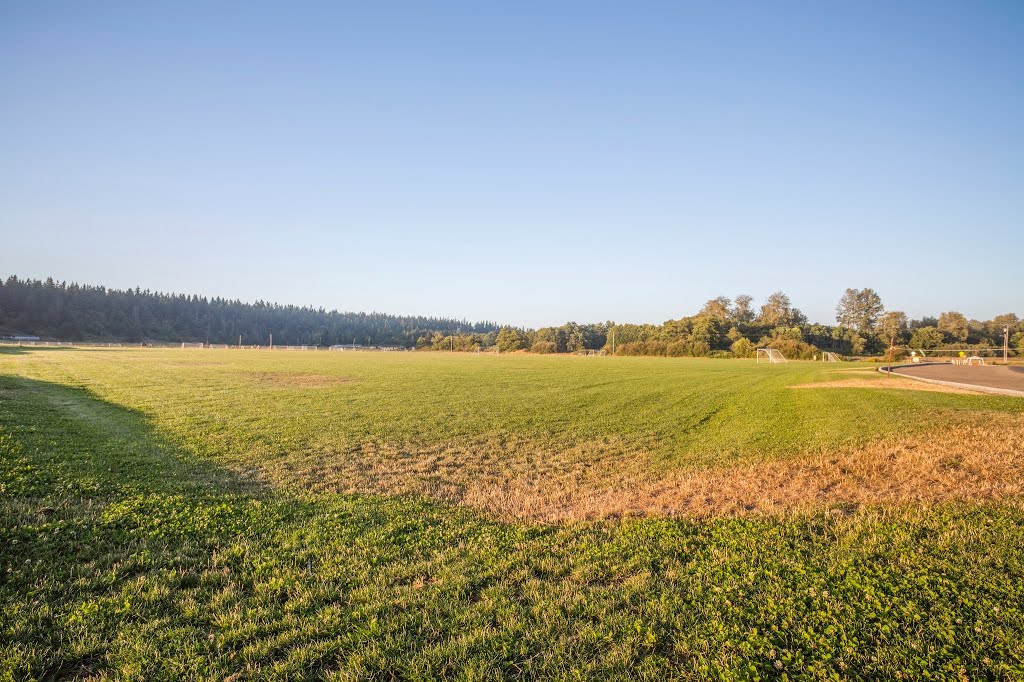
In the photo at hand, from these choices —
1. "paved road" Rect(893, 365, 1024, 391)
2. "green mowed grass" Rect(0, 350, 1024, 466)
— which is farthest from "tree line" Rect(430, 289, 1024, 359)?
"green mowed grass" Rect(0, 350, 1024, 466)

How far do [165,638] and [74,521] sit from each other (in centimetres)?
396

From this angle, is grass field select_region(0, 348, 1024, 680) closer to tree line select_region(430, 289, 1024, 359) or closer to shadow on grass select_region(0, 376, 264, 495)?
shadow on grass select_region(0, 376, 264, 495)

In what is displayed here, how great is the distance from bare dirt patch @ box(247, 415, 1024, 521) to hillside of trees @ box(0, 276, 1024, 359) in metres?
96.5

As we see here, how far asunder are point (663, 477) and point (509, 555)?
535cm

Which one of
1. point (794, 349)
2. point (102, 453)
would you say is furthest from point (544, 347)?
point (102, 453)

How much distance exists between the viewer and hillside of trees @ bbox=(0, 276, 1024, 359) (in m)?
112

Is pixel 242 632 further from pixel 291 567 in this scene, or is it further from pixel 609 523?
pixel 609 523

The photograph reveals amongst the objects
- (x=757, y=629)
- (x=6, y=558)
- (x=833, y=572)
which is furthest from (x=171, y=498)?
(x=833, y=572)

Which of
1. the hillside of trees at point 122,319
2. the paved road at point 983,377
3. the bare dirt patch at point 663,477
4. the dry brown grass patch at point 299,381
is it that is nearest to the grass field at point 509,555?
the bare dirt patch at point 663,477

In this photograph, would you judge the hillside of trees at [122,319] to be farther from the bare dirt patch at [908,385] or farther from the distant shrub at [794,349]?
the bare dirt patch at [908,385]

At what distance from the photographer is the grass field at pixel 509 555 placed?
12.9 feet

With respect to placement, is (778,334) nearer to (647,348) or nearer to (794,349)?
(794,349)

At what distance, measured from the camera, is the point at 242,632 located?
13.9ft

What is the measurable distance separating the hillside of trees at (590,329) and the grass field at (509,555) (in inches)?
3961
